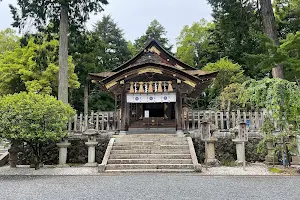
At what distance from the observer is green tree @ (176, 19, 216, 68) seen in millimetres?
30266

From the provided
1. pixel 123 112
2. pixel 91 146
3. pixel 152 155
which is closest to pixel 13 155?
pixel 91 146

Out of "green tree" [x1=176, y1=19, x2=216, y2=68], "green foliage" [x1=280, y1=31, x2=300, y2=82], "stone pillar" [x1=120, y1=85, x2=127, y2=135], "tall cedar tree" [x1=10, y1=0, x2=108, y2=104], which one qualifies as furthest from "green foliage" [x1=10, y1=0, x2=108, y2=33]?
"green tree" [x1=176, y1=19, x2=216, y2=68]

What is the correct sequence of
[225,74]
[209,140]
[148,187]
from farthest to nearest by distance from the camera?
[225,74] → [209,140] → [148,187]

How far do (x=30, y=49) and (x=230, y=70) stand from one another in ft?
59.9

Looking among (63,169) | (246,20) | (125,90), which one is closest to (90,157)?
(63,169)

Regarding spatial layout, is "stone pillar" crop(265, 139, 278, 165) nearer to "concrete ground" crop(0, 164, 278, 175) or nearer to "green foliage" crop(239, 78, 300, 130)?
"concrete ground" crop(0, 164, 278, 175)

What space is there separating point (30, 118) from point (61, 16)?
7083 mm

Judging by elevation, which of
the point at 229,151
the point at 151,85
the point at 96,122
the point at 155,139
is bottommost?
the point at 229,151

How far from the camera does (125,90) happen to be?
1205 centimetres

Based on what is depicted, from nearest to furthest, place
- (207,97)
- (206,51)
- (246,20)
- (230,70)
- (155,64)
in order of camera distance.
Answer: (155,64) → (246,20) → (230,70) → (207,97) → (206,51)

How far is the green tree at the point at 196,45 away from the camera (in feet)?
99.3

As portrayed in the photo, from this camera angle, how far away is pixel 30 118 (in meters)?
8.05

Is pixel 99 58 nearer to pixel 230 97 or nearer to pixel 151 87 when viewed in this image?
pixel 230 97

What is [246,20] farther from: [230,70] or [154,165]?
[154,165]
